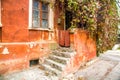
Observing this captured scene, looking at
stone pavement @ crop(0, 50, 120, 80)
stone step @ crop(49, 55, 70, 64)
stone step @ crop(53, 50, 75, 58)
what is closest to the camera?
stone pavement @ crop(0, 50, 120, 80)

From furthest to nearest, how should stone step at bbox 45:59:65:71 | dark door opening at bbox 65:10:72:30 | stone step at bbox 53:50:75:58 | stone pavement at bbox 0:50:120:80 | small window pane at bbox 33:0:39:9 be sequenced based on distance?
dark door opening at bbox 65:10:72:30 → small window pane at bbox 33:0:39:9 → stone step at bbox 53:50:75:58 → stone step at bbox 45:59:65:71 → stone pavement at bbox 0:50:120:80

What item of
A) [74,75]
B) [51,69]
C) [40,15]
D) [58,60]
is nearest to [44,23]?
[40,15]

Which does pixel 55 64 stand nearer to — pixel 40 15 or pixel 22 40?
pixel 22 40

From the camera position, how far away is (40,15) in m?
7.73

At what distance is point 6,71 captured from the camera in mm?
6238

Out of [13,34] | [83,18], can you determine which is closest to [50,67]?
[13,34]

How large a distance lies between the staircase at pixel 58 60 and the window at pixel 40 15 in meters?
1.46

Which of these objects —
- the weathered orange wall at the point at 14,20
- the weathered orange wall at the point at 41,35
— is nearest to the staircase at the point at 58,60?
the weathered orange wall at the point at 41,35

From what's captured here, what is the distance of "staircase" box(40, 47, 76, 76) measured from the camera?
650 cm

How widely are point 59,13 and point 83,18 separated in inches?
54.1

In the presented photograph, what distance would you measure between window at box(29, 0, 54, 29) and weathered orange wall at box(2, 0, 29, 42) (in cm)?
37

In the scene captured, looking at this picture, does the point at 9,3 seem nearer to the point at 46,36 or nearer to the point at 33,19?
the point at 33,19

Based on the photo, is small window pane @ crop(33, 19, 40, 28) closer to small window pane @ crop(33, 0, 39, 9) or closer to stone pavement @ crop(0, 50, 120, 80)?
small window pane @ crop(33, 0, 39, 9)

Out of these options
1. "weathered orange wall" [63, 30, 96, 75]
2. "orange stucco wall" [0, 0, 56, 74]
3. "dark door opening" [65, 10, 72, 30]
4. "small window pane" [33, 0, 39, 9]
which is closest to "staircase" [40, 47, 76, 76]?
"weathered orange wall" [63, 30, 96, 75]
